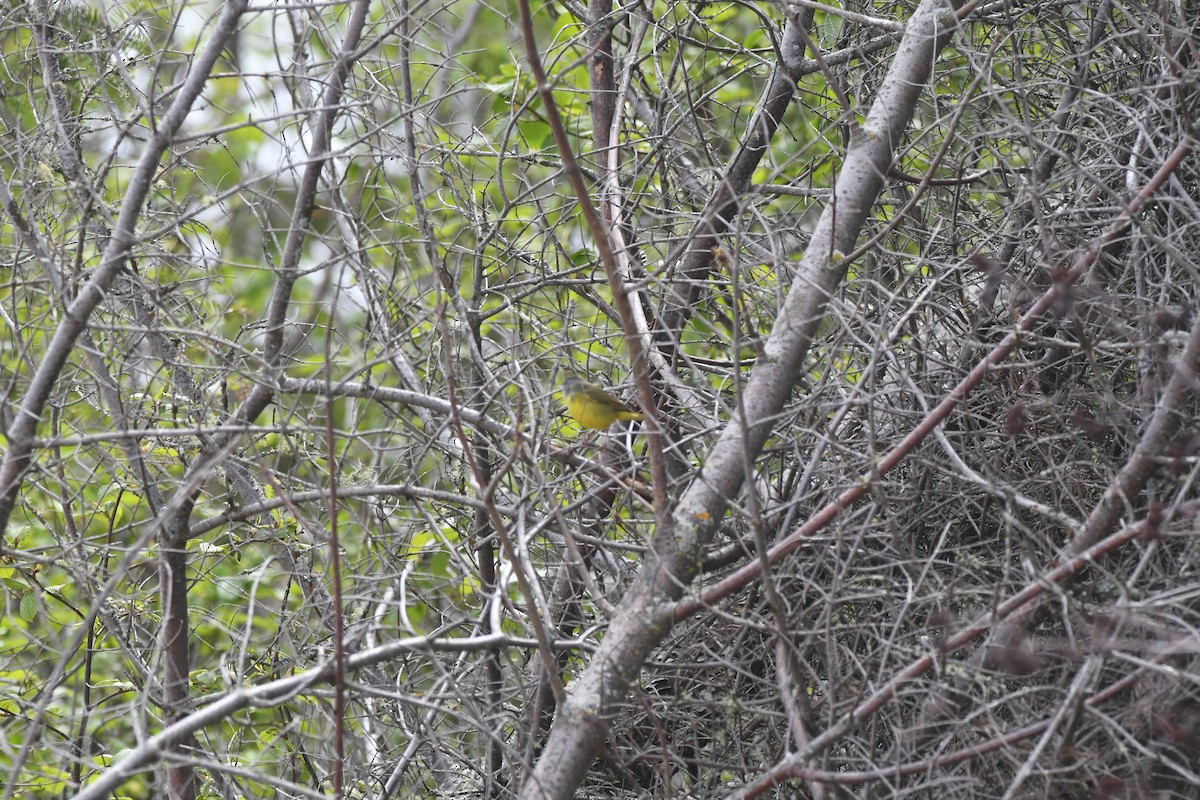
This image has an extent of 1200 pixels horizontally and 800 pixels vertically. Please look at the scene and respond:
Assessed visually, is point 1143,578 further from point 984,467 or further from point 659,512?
point 659,512

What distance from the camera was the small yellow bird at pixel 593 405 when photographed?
3.44m

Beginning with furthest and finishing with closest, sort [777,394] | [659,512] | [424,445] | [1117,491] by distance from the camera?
[424,445], [777,394], [659,512], [1117,491]

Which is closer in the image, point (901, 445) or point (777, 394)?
point (901, 445)

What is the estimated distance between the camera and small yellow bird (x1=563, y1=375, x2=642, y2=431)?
344 centimetres

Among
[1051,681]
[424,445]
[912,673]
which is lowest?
[1051,681]

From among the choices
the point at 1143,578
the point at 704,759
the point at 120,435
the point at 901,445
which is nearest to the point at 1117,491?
the point at 1143,578

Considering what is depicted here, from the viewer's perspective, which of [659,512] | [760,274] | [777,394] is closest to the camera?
[659,512]

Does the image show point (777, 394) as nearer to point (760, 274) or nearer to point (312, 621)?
point (760, 274)

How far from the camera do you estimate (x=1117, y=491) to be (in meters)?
2.28

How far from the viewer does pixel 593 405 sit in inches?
137

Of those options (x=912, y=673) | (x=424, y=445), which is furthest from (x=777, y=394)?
(x=424, y=445)

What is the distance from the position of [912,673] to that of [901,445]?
0.57m

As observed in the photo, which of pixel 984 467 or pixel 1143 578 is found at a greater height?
pixel 984 467

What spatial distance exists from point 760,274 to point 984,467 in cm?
100
